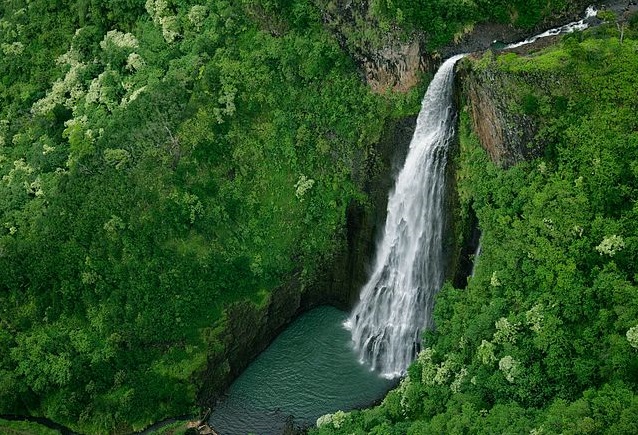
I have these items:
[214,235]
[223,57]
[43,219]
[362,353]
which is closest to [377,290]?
[362,353]

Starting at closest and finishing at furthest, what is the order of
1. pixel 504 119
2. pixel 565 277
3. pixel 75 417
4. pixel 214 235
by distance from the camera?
pixel 565 277 < pixel 504 119 < pixel 75 417 < pixel 214 235

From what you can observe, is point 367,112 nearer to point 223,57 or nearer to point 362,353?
point 223,57

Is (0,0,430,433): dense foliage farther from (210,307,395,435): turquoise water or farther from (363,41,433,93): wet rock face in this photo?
(210,307,395,435): turquoise water

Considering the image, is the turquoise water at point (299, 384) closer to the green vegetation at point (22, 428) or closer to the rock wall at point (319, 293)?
the rock wall at point (319, 293)

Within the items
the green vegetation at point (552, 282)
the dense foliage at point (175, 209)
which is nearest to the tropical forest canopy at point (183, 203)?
the dense foliage at point (175, 209)

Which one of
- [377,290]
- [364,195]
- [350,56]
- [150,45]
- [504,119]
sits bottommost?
[377,290]

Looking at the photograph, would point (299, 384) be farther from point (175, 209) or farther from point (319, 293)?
point (175, 209)

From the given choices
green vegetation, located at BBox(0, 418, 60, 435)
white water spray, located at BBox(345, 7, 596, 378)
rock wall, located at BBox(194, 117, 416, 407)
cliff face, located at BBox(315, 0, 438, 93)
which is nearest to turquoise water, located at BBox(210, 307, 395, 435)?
rock wall, located at BBox(194, 117, 416, 407)
